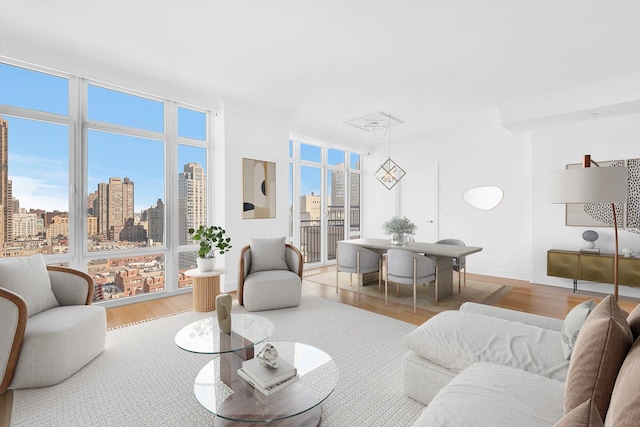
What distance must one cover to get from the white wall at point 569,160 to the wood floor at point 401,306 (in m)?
0.47

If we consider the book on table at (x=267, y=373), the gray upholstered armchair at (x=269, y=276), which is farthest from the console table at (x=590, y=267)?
the book on table at (x=267, y=373)

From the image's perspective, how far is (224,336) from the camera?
85.9 inches

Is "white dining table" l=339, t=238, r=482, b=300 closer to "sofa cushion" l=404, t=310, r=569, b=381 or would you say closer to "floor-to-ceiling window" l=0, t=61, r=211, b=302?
"sofa cushion" l=404, t=310, r=569, b=381

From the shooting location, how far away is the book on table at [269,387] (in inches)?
64.8

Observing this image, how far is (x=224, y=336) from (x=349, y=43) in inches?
109

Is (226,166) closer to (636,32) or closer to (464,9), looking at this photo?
(464,9)

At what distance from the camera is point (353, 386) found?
2.19 meters

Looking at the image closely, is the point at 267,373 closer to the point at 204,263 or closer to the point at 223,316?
the point at 223,316

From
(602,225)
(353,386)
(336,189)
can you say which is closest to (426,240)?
(336,189)

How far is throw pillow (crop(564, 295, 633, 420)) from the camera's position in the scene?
0.99 metres

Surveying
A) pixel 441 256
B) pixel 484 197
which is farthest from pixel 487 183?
pixel 441 256

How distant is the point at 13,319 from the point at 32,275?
52cm

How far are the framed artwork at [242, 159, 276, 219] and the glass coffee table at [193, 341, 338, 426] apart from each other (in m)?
3.09

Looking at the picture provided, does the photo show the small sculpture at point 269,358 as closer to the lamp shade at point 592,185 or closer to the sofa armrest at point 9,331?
the sofa armrest at point 9,331
